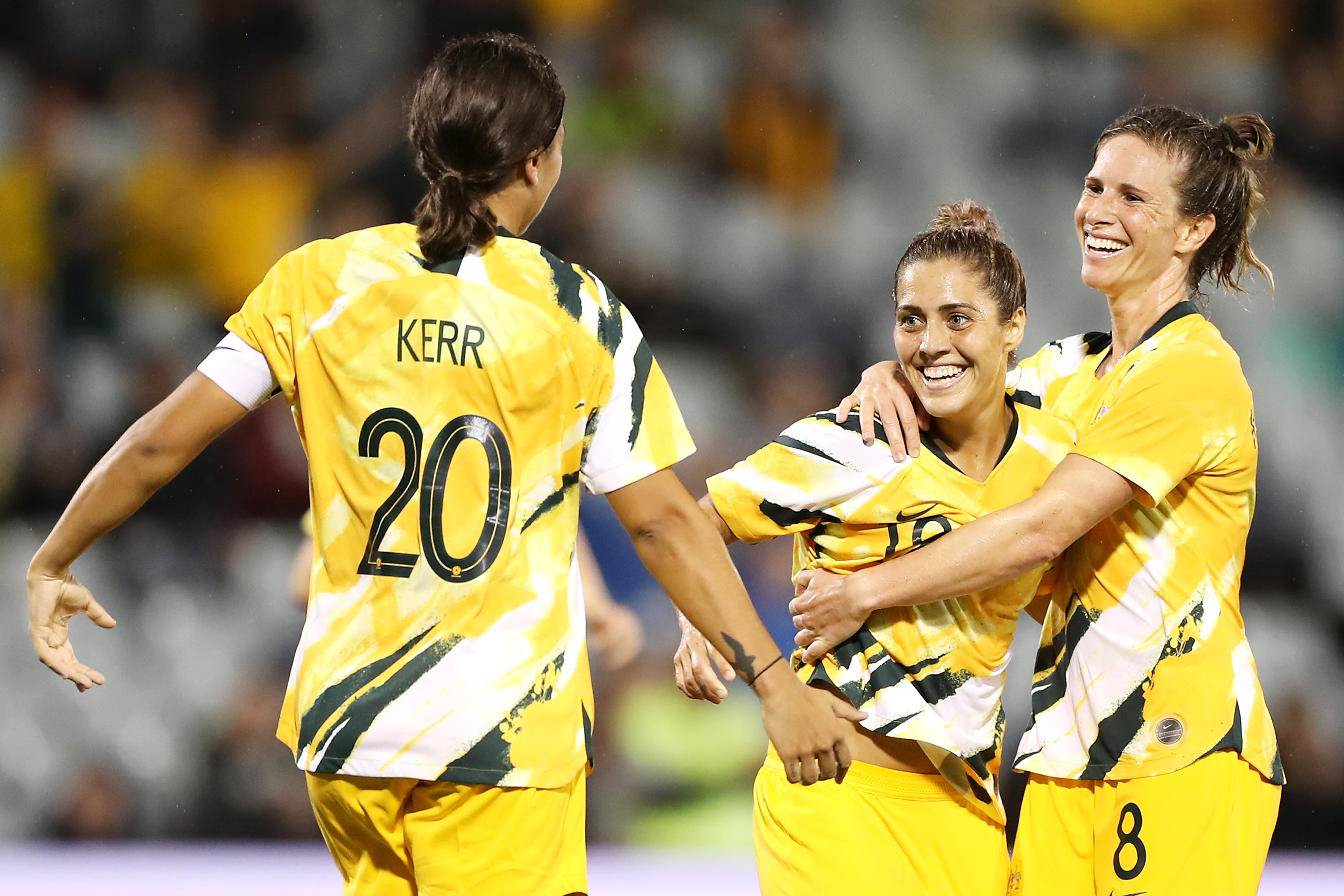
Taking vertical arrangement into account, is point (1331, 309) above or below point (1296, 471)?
above

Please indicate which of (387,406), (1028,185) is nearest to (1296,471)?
(1028,185)

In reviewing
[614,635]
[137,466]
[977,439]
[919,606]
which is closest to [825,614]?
[919,606]

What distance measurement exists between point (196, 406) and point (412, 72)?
4.04 m

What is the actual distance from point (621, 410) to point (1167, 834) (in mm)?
1037

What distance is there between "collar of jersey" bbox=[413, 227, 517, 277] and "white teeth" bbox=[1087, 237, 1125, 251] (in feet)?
3.90

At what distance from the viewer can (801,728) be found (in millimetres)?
1954

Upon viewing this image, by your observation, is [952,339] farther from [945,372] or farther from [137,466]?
[137,466]

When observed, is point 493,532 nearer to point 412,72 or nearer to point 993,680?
point 993,680

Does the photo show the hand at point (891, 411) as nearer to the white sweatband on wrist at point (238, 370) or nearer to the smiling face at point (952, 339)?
the smiling face at point (952, 339)

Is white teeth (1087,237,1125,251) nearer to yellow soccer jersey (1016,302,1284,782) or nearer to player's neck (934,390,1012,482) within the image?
yellow soccer jersey (1016,302,1284,782)

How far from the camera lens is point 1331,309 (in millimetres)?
5324

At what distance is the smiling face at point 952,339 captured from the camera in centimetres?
219

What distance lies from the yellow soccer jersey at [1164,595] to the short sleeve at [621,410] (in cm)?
70

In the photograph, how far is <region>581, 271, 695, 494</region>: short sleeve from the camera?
5.93 feet
